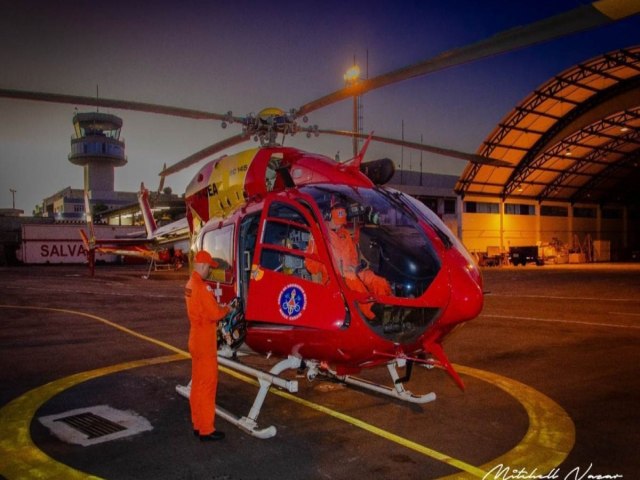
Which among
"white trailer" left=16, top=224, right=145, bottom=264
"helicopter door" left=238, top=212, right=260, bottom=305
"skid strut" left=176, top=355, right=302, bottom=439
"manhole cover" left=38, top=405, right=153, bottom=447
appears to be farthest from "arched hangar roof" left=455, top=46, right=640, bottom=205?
"white trailer" left=16, top=224, right=145, bottom=264

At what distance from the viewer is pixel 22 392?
6.80 metres

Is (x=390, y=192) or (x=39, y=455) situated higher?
(x=390, y=192)

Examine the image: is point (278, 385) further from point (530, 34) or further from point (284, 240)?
point (530, 34)

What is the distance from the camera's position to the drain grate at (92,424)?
5352mm

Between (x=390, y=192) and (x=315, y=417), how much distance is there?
285 centimetres

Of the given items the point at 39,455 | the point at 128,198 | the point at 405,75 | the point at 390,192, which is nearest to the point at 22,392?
the point at 39,455

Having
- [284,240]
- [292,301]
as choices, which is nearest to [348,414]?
[292,301]

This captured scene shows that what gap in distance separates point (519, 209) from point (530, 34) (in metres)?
50.8

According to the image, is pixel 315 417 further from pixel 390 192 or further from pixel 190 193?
pixel 190 193

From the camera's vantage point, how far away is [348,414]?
580 centimetres

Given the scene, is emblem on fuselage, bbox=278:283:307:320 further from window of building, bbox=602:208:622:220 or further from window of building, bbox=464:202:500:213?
window of building, bbox=602:208:622:220

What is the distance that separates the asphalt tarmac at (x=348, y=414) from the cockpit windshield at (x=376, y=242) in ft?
2.86

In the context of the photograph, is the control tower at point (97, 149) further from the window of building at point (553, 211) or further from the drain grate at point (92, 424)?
the drain grate at point (92, 424)

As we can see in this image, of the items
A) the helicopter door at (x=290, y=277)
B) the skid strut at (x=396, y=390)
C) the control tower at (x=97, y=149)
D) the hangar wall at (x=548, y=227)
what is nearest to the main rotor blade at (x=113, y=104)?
the helicopter door at (x=290, y=277)
